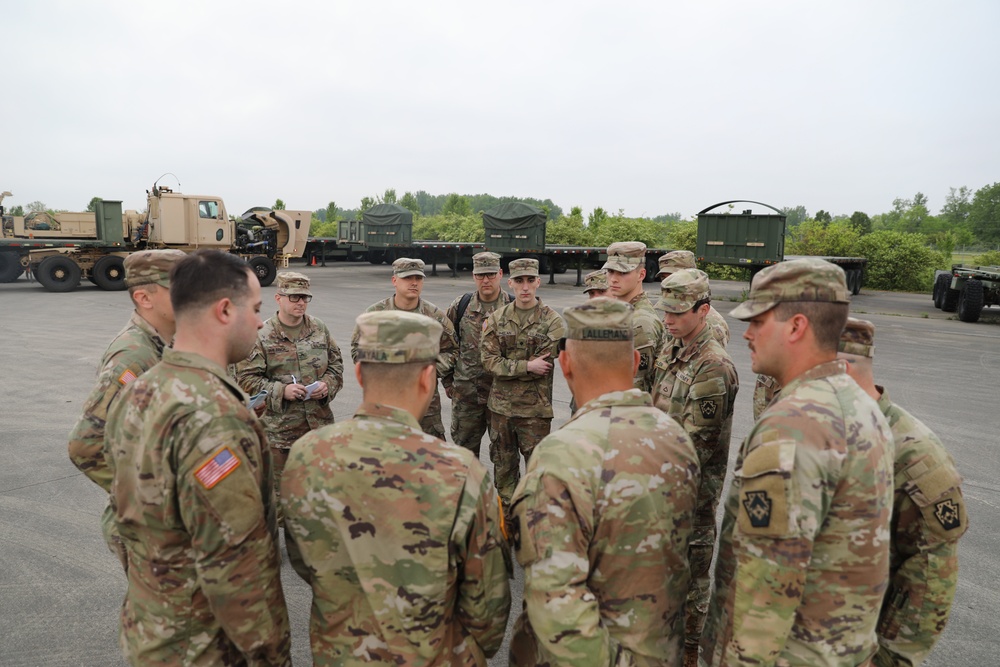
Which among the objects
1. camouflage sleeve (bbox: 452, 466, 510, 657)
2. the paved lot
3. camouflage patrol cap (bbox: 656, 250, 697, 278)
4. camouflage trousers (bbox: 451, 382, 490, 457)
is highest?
camouflage patrol cap (bbox: 656, 250, 697, 278)

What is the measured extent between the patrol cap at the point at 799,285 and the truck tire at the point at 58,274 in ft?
64.4

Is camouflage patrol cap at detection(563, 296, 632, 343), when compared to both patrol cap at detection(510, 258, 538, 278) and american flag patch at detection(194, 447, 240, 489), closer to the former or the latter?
american flag patch at detection(194, 447, 240, 489)

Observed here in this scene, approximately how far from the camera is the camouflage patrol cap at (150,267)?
9.00ft

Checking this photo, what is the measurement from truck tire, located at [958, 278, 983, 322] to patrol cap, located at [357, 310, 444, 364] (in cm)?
1700

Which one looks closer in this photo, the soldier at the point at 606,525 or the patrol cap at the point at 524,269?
the soldier at the point at 606,525

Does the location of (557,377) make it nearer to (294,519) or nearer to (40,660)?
(40,660)

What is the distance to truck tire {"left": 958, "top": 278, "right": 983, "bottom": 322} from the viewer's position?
14.8 m

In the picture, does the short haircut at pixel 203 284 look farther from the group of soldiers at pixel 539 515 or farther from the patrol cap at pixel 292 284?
the patrol cap at pixel 292 284

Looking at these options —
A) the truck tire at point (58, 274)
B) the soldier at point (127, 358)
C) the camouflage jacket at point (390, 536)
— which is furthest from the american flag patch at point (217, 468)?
the truck tire at point (58, 274)

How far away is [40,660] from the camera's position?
308 cm

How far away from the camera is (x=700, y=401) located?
323cm

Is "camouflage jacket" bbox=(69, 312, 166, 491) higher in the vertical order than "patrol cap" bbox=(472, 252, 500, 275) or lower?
lower

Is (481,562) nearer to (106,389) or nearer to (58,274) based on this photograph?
(106,389)

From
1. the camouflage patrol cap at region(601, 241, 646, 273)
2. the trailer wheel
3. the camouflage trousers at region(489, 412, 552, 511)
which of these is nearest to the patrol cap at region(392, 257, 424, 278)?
the camouflage trousers at region(489, 412, 552, 511)
